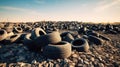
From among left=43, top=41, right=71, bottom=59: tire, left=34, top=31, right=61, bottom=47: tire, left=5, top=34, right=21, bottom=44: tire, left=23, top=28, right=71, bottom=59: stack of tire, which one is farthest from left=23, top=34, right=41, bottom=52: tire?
left=5, top=34, right=21, bottom=44: tire

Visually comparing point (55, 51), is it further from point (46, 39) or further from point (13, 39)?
point (13, 39)

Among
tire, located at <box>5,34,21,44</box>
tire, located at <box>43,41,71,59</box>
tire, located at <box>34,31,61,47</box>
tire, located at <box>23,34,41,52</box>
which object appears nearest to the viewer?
tire, located at <box>43,41,71,59</box>

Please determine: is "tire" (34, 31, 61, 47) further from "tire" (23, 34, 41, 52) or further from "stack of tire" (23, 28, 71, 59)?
"tire" (23, 34, 41, 52)

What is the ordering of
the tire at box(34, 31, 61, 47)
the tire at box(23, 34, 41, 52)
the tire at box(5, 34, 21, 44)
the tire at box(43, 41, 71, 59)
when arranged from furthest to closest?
the tire at box(5, 34, 21, 44) < the tire at box(23, 34, 41, 52) < the tire at box(34, 31, 61, 47) < the tire at box(43, 41, 71, 59)

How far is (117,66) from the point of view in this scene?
348 inches

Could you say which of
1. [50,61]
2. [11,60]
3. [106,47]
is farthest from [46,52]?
[106,47]

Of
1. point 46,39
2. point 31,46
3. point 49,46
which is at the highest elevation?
point 46,39

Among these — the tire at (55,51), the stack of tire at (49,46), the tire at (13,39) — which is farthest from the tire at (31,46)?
the tire at (13,39)

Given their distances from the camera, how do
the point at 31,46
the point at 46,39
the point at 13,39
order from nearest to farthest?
the point at 46,39 < the point at 31,46 < the point at 13,39

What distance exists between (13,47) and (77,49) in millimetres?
4180

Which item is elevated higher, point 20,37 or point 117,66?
point 20,37

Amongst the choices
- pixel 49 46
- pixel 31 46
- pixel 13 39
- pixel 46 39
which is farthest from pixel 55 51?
pixel 13 39

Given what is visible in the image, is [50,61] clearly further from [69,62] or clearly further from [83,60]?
[83,60]

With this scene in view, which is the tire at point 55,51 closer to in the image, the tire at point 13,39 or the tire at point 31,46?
the tire at point 31,46
